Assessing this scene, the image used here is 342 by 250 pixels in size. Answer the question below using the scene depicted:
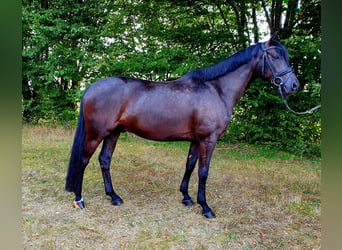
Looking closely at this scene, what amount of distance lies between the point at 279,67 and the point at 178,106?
1.44m

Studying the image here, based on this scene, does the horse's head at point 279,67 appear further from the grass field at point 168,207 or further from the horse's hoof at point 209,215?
the horse's hoof at point 209,215

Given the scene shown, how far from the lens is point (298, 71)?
727cm

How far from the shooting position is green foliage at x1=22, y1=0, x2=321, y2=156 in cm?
727

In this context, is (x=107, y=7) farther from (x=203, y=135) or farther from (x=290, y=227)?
(x=290, y=227)

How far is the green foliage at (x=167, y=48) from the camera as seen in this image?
286 inches

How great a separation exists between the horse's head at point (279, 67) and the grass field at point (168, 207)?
174cm

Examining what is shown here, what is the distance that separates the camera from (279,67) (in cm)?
340

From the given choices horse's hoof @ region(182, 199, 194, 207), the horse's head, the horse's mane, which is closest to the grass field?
horse's hoof @ region(182, 199, 194, 207)

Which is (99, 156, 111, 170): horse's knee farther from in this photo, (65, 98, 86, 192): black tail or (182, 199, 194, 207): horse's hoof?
(182, 199, 194, 207): horse's hoof
